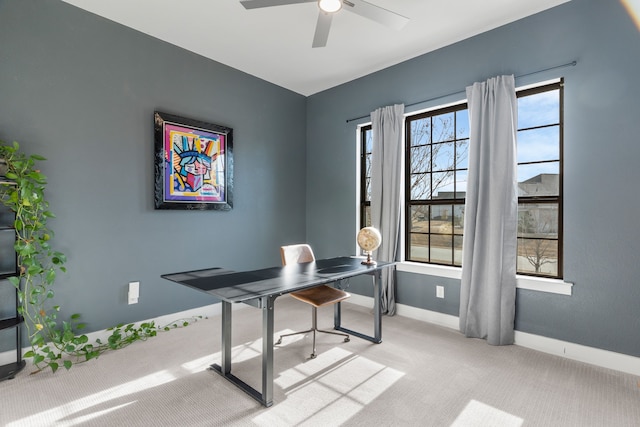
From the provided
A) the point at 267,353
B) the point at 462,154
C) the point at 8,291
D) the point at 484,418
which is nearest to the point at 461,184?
the point at 462,154

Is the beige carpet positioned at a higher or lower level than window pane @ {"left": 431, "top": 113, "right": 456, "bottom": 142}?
lower

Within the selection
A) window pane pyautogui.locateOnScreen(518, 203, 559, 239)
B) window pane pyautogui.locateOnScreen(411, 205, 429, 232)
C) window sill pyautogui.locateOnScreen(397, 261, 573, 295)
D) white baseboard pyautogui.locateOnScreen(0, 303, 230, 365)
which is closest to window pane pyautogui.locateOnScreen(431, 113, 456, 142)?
window pane pyautogui.locateOnScreen(411, 205, 429, 232)

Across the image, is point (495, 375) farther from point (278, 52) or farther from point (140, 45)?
point (140, 45)

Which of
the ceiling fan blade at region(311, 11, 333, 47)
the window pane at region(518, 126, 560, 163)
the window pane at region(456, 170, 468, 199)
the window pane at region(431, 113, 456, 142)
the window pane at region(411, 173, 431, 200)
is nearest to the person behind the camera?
the ceiling fan blade at region(311, 11, 333, 47)

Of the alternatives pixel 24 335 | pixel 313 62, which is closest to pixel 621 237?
pixel 313 62

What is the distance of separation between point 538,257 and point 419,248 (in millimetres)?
1087

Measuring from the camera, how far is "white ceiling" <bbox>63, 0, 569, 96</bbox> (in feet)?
8.45

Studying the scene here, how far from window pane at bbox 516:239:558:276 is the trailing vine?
11.5 feet

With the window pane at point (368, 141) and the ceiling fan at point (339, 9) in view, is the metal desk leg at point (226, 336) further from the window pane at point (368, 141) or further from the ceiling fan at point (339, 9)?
the window pane at point (368, 141)

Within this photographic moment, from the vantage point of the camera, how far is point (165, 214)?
3.12 meters

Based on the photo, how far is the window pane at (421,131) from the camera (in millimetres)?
3449

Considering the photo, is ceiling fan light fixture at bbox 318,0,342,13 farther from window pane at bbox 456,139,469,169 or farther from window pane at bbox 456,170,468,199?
window pane at bbox 456,170,468,199

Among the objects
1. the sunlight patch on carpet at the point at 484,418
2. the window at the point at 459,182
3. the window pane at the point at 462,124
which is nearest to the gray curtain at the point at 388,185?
the window at the point at 459,182

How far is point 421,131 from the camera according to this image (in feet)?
11.5
